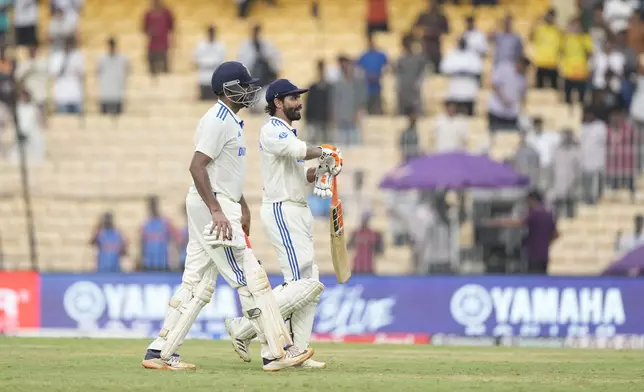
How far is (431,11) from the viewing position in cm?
2517

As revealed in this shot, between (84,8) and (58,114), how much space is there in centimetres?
352

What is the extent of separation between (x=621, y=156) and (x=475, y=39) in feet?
13.2

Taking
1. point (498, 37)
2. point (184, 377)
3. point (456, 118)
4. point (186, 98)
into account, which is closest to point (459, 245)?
point (456, 118)

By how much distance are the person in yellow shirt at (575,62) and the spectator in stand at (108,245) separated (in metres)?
7.74

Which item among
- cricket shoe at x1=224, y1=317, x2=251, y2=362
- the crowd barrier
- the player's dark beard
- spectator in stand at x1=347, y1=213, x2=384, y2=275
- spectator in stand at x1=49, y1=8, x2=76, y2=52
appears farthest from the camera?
spectator in stand at x1=49, y1=8, x2=76, y2=52

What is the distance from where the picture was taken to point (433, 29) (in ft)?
80.6

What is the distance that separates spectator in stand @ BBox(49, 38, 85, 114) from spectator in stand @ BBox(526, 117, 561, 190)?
25.2ft

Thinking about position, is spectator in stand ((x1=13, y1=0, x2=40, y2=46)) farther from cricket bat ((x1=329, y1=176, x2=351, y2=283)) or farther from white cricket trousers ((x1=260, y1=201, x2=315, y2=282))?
white cricket trousers ((x1=260, y1=201, x2=315, y2=282))

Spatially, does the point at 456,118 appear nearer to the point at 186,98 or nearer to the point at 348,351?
the point at 186,98

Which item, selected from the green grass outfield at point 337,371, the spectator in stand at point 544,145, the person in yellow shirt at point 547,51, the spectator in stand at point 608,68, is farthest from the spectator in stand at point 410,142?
the green grass outfield at point 337,371

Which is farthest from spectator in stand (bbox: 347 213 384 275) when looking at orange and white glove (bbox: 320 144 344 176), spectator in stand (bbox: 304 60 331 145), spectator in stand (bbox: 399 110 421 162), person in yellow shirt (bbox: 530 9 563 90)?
orange and white glove (bbox: 320 144 344 176)

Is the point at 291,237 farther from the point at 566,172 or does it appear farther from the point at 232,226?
the point at 566,172

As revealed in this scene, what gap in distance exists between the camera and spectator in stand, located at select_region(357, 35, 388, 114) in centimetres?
2364

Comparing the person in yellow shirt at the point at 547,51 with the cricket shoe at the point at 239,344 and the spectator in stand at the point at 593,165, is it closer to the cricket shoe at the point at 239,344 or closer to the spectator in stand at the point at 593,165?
the spectator in stand at the point at 593,165
